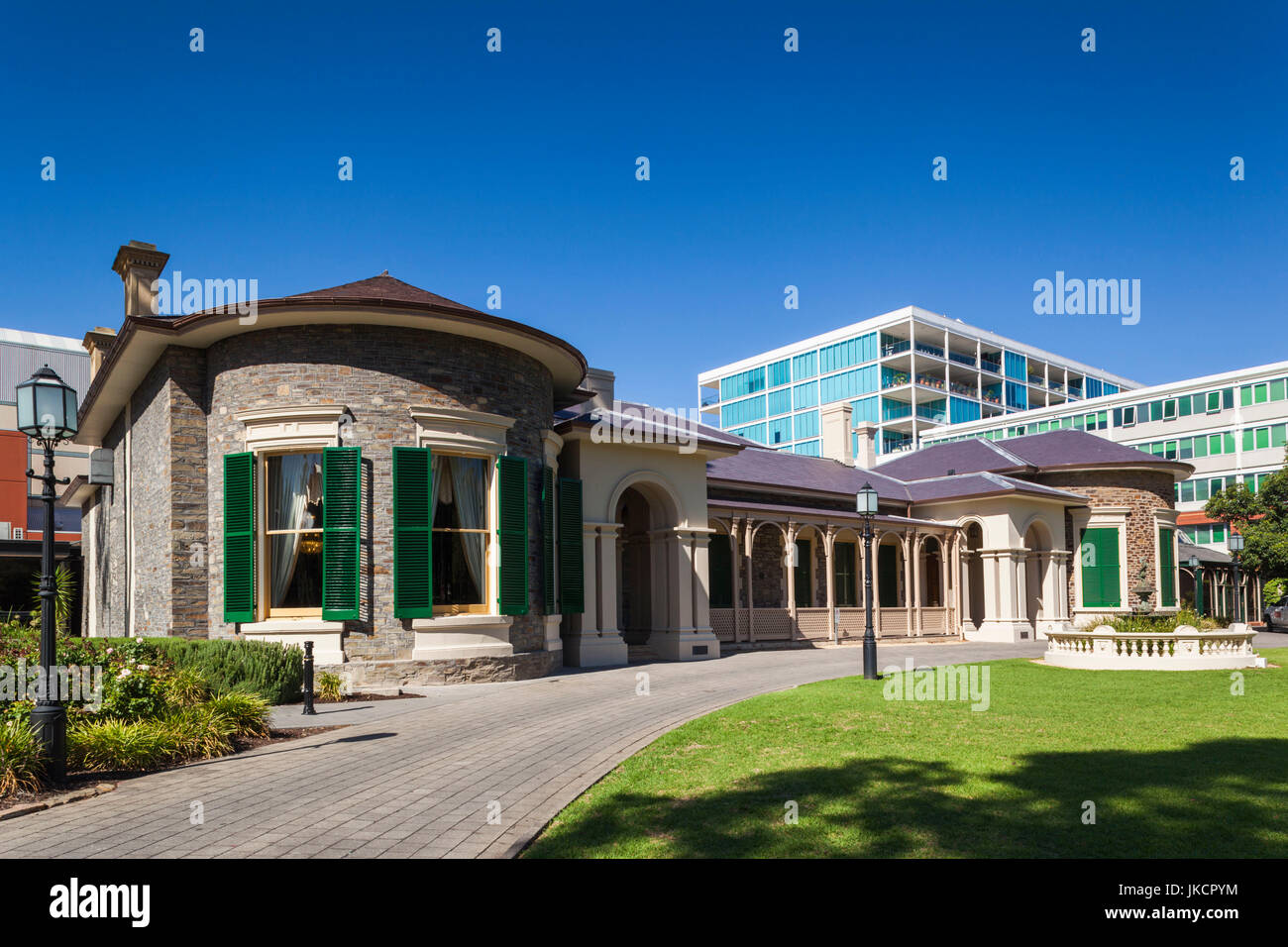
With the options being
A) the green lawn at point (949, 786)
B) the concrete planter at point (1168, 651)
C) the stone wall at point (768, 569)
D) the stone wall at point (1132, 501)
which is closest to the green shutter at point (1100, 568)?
the stone wall at point (1132, 501)

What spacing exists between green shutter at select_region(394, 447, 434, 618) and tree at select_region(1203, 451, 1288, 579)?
3307 cm

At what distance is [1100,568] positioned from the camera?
104 ft

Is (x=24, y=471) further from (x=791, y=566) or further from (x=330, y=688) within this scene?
(x=330, y=688)

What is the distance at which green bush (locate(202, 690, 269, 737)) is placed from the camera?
940cm

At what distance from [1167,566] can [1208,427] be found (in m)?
31.3

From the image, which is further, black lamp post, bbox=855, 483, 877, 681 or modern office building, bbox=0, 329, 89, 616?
modern office building, bbox=0, 329, 89, 616

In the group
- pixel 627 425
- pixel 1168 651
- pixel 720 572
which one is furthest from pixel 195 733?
pixel 1168 651

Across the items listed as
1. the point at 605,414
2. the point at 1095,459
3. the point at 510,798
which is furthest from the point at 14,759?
the point at 1095,459

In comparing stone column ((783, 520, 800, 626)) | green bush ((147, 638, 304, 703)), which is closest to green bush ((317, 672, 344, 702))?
green bush ((147, 638, 304, 703))

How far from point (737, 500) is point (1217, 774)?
18.9 m

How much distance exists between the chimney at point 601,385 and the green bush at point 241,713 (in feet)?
46.7

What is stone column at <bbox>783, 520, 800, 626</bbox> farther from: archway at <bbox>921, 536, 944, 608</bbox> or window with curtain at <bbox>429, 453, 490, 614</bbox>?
window with curtain at <bbox>429, 453, 490, 614</bbox>

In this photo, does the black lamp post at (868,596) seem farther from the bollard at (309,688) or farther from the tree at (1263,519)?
→ the tree at (1263,519)

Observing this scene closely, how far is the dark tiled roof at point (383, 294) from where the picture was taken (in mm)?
14328
